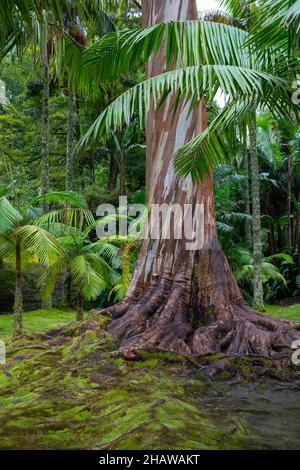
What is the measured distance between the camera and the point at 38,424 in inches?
124

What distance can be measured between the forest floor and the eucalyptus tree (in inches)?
19.4

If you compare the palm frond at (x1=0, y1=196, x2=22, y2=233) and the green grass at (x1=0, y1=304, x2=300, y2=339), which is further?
the green grass at (x1=0, y1=304, x2=300, y2=339)

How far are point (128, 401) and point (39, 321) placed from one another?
309 inches

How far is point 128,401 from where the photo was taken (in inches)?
137

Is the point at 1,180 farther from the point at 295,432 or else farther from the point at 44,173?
the point at 295,432

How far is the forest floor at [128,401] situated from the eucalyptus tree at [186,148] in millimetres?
492

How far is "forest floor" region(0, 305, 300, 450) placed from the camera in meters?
2.81

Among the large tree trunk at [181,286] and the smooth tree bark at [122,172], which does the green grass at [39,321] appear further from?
the smooth tree bark at [122,172]

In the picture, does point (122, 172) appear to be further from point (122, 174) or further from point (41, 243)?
point (41, 243)

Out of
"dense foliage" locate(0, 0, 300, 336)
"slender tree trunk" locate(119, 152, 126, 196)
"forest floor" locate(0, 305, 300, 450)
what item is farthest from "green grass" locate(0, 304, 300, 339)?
"slender tree trunk" locate(119, 152, 126, 196)

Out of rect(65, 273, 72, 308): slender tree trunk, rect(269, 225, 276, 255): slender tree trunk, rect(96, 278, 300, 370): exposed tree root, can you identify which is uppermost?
rect(269, 225, 276, 255): slender tree trunk

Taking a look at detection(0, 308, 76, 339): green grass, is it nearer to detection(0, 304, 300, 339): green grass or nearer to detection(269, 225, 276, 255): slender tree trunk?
detection(0, 304, 300, 339): green grass

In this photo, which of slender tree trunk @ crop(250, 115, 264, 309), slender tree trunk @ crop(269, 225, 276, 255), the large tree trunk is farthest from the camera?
slender tree trunk @ crop(269, 225, 276, 255)

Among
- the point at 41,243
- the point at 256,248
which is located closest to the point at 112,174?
the point at 256,248
